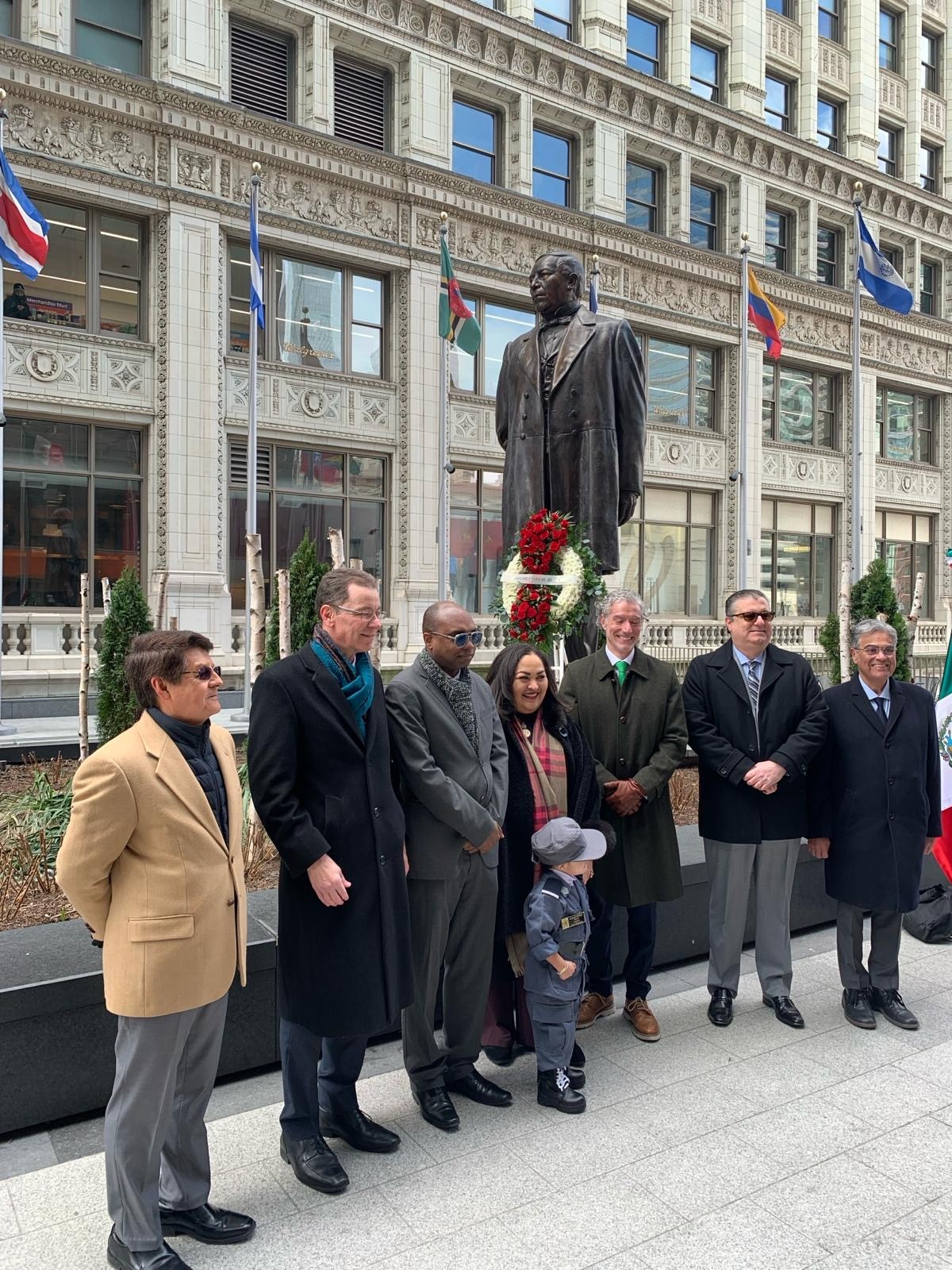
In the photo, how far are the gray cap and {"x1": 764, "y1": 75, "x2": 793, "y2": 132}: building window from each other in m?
32.9

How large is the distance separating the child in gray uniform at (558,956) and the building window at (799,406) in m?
29.9

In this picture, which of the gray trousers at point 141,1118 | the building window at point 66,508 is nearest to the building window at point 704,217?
the building window at point 66,508

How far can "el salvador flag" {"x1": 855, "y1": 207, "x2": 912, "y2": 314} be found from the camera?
1981cm

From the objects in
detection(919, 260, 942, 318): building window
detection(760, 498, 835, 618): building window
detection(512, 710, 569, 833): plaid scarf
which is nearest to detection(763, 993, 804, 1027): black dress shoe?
detection(512, 710, 569, 833): plaid scarf

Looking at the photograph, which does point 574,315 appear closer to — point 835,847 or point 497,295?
point 835,847

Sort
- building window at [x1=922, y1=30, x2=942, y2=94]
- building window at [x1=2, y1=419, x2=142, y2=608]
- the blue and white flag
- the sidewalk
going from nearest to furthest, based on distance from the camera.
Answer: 1. the sidewalk
2. the blue and white flag
3. building window at [x1=2, y1=419, x2=142, y2=608]
4. building window at [x1=922, y1=30, x2=942, y2=94]

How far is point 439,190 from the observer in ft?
78.6

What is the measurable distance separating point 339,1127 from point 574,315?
546 centimetres

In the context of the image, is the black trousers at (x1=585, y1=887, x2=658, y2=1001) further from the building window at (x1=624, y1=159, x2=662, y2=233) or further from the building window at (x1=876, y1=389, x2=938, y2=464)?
the building window at (x1=876, y1=389, x2=938, y2=464)

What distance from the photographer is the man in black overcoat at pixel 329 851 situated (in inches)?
153

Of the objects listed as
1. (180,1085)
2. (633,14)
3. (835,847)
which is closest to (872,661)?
(835,847)

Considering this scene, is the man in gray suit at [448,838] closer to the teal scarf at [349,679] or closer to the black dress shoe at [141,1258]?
the teal scarf at [349,679]

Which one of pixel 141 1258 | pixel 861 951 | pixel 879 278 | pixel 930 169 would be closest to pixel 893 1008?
pixel 861 951

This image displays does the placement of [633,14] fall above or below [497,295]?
above
